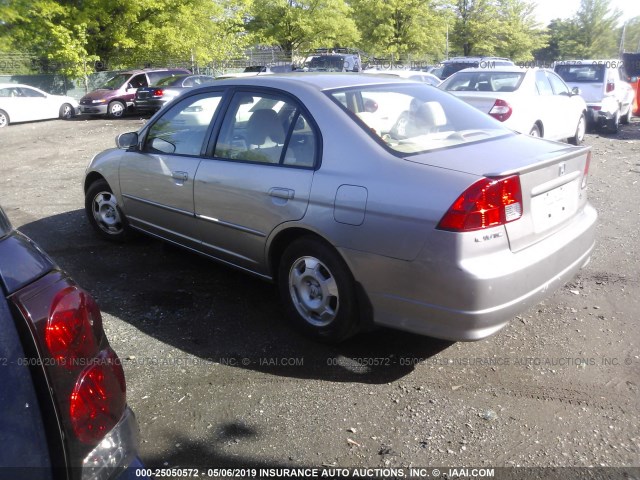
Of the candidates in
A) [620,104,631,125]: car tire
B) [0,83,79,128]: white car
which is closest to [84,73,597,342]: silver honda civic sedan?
[620,104,631,125]: car tire

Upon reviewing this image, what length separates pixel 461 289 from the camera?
3.05 meters

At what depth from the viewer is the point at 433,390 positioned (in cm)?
338

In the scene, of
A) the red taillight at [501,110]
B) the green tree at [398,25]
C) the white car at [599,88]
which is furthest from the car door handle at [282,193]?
the green tree at [398,25]

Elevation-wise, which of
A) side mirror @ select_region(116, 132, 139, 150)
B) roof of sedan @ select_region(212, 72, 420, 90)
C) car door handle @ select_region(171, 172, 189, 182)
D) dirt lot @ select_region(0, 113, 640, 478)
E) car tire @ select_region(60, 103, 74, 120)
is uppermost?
roof of sedan @ select_region(212, 72, 420, 90)

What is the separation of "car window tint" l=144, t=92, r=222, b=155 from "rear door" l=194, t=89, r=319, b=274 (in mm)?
271

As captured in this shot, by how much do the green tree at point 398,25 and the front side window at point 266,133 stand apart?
34.8m

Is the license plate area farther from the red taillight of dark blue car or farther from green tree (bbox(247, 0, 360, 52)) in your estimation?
green tree (bbox(247, 0, 360, 52))

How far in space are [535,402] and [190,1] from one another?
2540 cm

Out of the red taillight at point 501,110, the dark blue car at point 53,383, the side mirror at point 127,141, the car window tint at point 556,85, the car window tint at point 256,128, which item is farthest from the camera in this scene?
the car window tint at point 556,85

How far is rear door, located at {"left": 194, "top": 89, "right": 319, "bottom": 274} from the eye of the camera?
382 centimetres

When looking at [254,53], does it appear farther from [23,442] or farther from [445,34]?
[23,442]

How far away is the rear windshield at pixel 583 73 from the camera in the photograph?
48.4 ft

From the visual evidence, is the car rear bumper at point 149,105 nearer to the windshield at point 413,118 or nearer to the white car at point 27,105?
the white car at point 27,105

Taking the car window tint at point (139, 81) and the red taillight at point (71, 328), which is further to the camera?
the car window tint at point (139, 81)
